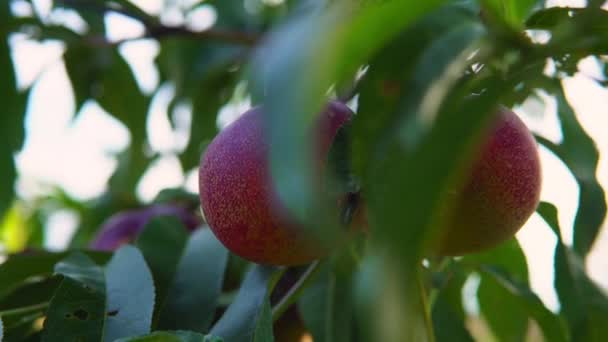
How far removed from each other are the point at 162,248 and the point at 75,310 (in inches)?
10.4

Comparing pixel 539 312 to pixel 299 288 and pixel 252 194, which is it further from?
pixel 252 194

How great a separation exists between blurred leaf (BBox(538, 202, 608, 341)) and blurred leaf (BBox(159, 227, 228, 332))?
1.27ft

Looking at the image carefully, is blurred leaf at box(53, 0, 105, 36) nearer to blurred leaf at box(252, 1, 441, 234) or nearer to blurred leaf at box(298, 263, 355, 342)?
blurred leaf at box(298, 263, 355, 342)

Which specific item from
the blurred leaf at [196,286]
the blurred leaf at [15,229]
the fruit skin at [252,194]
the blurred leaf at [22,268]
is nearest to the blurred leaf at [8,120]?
the blurred leaf at [22,268]

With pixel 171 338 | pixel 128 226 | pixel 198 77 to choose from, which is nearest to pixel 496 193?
pixel 171 338

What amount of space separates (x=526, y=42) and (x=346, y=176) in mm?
166

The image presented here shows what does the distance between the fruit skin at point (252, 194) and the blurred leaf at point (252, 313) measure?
0.23 ft

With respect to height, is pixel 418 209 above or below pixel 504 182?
above

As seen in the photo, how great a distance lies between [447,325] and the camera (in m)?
1.03

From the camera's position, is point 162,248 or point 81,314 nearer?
point 81,314

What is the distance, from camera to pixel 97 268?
89 centimetres

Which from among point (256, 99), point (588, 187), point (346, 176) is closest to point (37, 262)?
point (256, 99)

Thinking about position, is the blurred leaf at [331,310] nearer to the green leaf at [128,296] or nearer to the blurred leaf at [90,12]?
the green leaf at [128,296]

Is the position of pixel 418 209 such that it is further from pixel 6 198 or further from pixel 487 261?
Answer: pixel 6 198
